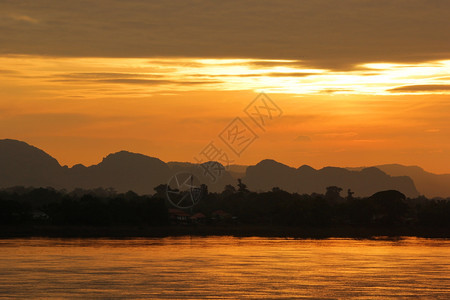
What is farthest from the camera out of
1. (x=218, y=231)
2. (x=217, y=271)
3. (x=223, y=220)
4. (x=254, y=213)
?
(x=223, y=220)

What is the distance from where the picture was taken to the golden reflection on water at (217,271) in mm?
45688

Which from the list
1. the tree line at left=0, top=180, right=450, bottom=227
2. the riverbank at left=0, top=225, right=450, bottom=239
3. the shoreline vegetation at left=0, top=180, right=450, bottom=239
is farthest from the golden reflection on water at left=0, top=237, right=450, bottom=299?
the tree line at left=0, top=180, right=450, bottom=227

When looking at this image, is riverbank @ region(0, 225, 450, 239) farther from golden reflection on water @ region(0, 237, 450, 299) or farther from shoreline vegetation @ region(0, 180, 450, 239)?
golden reflection on water @ region(0, 237, 450, 299)

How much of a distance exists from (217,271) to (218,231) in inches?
2344

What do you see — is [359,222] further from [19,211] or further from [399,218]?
[19,211]

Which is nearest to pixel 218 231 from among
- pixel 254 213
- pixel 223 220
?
pixel 254 213

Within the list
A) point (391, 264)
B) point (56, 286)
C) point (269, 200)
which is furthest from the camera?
point (269, 200)

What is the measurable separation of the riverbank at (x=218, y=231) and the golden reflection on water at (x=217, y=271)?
18618 mm

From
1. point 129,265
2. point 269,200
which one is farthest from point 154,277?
point 269,200

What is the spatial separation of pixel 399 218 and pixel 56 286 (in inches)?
3461

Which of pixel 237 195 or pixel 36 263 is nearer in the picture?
pixel 36 263

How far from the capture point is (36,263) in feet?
193

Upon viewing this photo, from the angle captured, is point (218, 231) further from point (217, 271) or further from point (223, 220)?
point (217, 271)

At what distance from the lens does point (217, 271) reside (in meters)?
56.0
